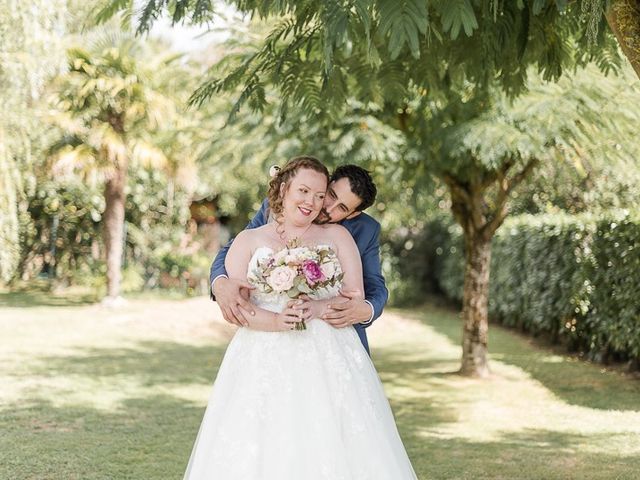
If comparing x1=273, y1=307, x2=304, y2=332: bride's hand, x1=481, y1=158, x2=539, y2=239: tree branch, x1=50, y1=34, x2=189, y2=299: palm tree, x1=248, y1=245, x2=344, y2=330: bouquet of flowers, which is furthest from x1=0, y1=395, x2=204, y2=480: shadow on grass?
x1=50, y1=34, x2=189, y2=299: palm tree

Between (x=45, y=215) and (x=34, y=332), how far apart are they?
8.65 m

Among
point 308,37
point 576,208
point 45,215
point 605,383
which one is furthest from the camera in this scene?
point 45,215

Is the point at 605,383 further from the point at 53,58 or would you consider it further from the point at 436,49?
the point at 53,58

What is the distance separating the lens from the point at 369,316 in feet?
14.1

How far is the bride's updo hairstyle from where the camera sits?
422 cm

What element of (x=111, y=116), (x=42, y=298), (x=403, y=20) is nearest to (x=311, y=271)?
(x=403, y=20)

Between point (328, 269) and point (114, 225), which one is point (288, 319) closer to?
point (328, 269)

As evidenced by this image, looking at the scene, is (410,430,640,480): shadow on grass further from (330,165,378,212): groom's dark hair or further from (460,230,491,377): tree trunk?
(460,230,491,377): tree trunk

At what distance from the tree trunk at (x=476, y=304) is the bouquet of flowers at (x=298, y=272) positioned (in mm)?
7372

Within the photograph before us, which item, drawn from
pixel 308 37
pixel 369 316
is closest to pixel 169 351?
pixel 308 37

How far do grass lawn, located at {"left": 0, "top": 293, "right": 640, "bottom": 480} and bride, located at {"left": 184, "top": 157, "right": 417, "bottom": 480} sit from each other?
8.45 feet

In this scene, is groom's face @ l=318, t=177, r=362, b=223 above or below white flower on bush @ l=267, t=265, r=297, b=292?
above

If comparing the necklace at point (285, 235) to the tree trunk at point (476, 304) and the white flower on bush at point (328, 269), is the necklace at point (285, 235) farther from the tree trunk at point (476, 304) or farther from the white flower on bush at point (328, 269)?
the tree trunk at point (476, 304)

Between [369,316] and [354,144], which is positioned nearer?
[369,316]
